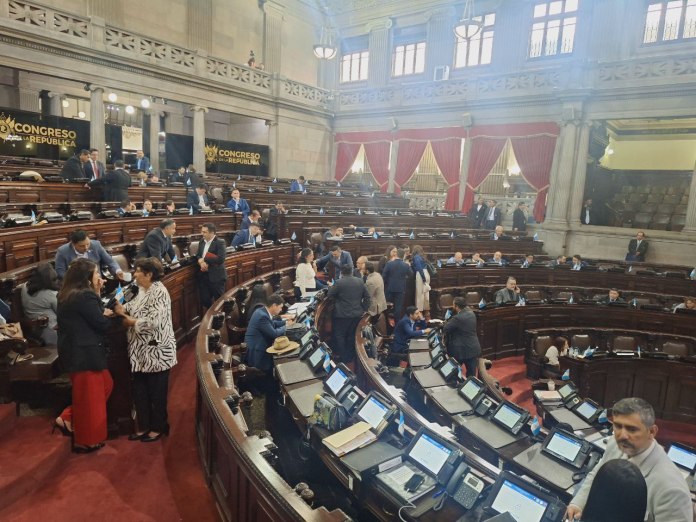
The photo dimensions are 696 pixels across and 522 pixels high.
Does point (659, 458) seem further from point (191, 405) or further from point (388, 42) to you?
point (388, 42)

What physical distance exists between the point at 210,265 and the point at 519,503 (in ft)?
14.4

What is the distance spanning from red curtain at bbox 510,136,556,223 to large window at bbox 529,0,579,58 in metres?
2.91

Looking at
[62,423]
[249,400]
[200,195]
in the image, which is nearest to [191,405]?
[62,423]

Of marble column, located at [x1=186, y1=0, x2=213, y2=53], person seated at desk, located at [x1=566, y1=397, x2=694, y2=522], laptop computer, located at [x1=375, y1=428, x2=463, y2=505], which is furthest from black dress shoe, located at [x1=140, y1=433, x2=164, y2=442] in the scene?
marble column, located at [x1=186, y1=0, x2=213, y2=53]

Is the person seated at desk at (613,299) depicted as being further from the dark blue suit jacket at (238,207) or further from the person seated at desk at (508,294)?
the dark blue suit jacket at (238,207)

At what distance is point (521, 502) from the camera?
1968mm

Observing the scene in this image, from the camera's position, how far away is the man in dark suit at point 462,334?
212 inches

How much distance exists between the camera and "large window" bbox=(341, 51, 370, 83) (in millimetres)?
18094

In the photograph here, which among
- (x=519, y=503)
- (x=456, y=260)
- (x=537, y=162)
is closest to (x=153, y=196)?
(x=456, y=260)

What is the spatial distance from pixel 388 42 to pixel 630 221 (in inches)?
420

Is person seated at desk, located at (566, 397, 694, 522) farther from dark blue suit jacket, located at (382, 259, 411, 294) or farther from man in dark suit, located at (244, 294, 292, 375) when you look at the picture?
dark blue suit jacket, located at (382, 259, 411, 294)

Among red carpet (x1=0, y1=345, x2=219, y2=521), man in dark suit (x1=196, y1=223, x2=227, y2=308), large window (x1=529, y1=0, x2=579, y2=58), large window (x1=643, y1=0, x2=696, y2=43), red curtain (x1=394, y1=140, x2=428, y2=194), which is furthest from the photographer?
red curtain (x1=394, y1=140, x2=428, y2=194)

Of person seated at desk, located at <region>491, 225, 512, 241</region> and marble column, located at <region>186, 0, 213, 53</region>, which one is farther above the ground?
marble column, located at <region>186, 0, 213, 53</region>

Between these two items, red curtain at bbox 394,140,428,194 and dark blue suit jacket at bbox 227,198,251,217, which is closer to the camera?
dark blue suit jacket at bbox 227,198,251,217
